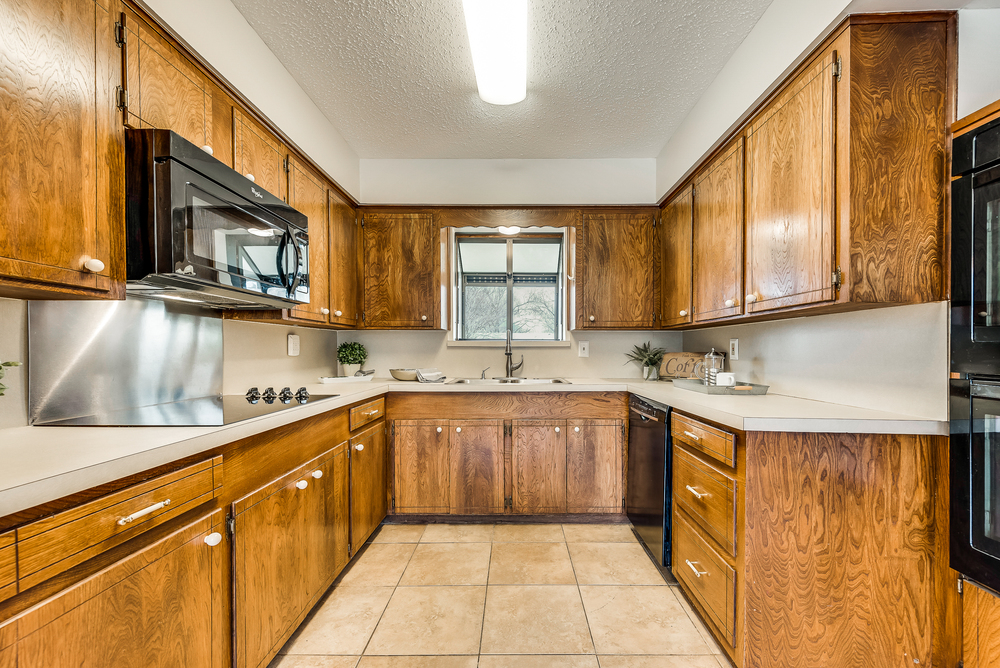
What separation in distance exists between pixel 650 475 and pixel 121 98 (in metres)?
2.61

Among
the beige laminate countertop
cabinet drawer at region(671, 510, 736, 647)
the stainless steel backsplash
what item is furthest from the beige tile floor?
the stainless steel backsplash

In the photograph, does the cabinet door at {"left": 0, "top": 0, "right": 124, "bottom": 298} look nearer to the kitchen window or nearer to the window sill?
the window sill

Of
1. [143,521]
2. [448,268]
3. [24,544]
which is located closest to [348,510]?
[143,521]

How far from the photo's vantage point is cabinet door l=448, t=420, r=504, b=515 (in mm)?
2811

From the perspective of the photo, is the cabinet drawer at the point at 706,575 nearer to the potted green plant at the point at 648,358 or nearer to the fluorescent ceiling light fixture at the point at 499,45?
the potted green plant at the point at 648,358

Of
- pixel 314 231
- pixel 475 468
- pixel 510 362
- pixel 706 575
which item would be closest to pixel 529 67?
pixel 314 231

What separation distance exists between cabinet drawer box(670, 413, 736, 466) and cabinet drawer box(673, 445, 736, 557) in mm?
59

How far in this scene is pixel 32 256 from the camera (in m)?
1.02

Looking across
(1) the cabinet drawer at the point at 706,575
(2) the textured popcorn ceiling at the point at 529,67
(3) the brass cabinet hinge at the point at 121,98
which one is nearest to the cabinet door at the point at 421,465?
(1) the cabinet drawer at the point at 706,575

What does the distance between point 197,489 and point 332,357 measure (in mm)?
2289

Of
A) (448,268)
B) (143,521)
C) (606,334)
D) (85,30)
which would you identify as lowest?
(143,521)

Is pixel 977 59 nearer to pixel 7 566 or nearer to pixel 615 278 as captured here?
pixel 615 278

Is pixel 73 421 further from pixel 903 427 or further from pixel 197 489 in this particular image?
pixel 903 427

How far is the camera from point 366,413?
2438 mm
